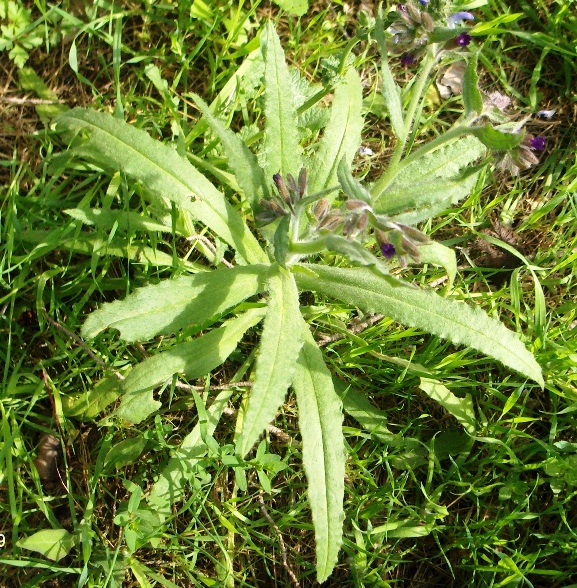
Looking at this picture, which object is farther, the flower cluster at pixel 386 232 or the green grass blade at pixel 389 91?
the green grass blade at pixel 389 91

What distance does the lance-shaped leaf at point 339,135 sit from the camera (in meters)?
3.64

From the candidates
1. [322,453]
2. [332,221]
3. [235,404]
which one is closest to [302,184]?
[332,221]

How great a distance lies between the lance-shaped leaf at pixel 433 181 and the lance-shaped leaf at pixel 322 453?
0.86m

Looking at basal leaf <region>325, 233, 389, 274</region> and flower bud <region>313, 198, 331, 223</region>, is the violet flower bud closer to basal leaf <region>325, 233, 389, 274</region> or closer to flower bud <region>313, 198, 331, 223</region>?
flower bud <region>313, 198, 331, 223</region>

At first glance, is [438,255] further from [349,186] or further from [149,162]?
[149,162]

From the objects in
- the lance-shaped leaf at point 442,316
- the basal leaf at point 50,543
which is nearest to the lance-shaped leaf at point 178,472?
the basal leaf at point 50,543

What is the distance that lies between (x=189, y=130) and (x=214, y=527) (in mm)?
2361

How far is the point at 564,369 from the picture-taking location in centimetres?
378

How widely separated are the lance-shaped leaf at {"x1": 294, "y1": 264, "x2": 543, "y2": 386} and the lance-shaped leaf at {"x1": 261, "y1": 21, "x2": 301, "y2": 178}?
66cm

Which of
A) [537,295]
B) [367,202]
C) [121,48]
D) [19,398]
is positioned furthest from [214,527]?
[121,48]

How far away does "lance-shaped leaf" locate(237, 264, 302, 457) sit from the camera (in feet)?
9.14

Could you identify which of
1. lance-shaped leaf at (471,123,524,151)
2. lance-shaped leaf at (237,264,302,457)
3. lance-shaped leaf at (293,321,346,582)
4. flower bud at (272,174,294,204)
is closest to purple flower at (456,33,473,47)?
lance-shaped leaf at (471,123,524,151)

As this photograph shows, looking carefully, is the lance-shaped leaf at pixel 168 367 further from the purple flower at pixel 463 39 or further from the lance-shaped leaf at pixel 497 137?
the purple flower at pixel 463 39

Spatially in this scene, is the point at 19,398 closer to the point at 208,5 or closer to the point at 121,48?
the point at 121,48
